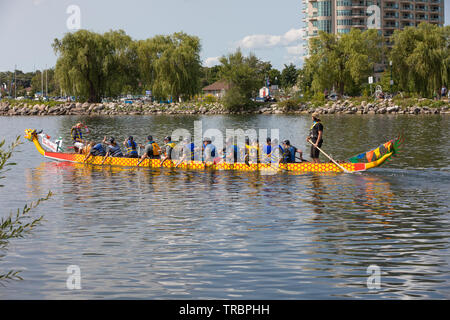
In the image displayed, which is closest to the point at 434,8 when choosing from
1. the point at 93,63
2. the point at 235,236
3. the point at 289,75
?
the point at 289,75

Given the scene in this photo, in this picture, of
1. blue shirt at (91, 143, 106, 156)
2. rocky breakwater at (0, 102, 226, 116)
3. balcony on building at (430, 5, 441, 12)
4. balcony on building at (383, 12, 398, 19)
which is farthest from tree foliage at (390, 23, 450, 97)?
balcony on building at (430, 5, 441, 12)

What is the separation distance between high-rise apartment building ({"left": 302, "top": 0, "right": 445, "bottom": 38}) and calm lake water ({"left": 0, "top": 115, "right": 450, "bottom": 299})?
132883 millimetres

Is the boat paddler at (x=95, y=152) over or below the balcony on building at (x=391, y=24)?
below

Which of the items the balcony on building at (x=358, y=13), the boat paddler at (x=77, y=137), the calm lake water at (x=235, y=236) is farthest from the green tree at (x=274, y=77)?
the calm lake water at (x=235, y=236)

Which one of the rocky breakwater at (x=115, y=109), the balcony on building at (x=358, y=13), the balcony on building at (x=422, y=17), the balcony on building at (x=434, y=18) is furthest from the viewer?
the balcony on building at (x=434, y=18)

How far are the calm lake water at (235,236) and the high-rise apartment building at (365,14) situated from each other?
132883mm

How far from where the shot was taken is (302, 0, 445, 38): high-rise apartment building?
6147 inches

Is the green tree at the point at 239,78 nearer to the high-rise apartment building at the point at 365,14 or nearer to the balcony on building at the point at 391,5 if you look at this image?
the high-rise apartment building at the point at 365,14

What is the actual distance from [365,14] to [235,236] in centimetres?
15435

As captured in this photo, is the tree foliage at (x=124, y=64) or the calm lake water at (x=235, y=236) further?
the tree foliage at (x=124, y=64)

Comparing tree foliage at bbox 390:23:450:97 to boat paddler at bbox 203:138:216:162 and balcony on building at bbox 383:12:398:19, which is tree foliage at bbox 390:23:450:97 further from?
balcony on building at bbox 383:12:398:19

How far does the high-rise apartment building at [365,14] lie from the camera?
15612 centimetres

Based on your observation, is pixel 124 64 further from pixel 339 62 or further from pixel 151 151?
pixel 151 151
